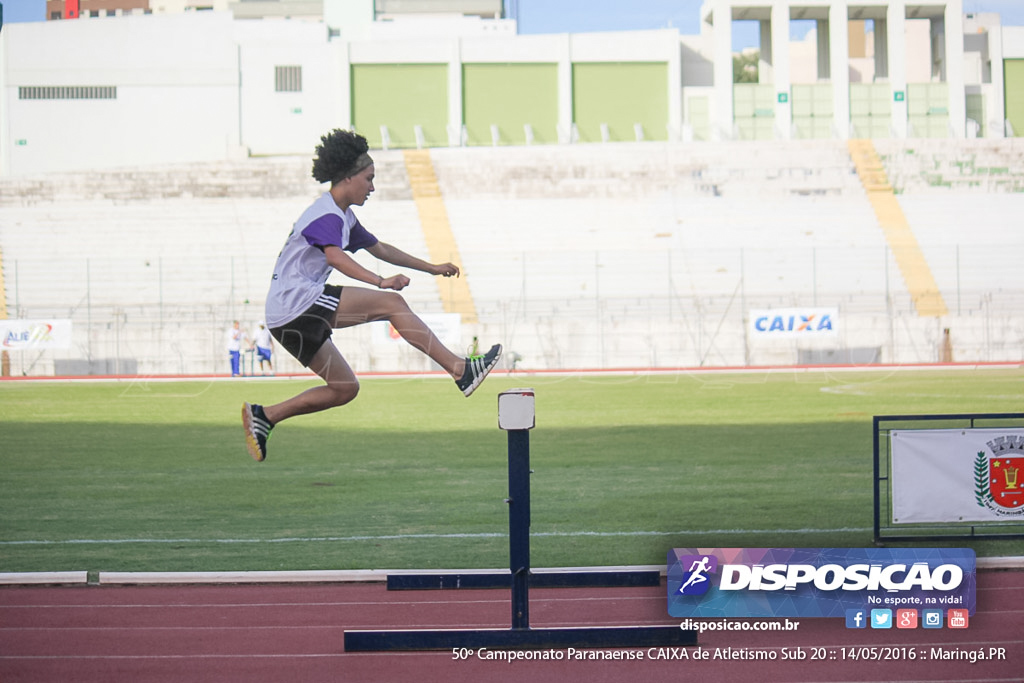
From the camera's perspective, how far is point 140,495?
11430 mm

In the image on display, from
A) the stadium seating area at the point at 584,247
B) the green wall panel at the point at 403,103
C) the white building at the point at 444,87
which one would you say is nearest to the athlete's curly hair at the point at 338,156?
the stadium seating area at the point at 584,247

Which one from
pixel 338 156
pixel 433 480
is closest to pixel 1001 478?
pixel 338 156

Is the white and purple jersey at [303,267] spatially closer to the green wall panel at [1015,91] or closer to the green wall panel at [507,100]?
the green wall panel at [507,100]

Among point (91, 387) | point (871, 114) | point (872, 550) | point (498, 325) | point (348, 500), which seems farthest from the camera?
point (871, 114)

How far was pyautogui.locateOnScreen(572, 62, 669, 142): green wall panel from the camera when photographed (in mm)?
50281

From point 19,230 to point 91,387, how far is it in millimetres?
12633

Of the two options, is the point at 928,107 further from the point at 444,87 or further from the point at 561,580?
the point at 561,580

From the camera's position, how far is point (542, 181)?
41.2 m

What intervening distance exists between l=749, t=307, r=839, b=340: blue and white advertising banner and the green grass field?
29.2 feet

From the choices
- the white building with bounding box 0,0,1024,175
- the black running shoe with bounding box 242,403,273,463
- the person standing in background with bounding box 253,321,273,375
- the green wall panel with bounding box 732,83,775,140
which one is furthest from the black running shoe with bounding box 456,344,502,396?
the green wall panel with bounding box 732,83,775,140

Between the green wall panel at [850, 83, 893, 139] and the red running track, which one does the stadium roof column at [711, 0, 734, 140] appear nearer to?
the green wall panel at [850, 83, 893, 139]

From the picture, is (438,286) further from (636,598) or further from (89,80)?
(636,598)

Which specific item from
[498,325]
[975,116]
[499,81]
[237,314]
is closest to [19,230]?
[237,314]

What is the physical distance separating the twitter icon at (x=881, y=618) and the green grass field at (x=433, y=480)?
1964 mm
